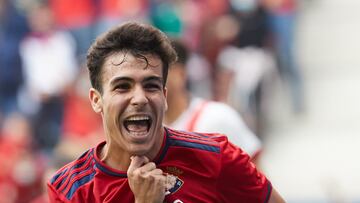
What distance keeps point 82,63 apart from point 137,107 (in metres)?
9.56

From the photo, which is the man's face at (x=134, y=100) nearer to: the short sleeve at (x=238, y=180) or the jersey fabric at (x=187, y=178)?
the jersey fabric at (x=187, y=178)

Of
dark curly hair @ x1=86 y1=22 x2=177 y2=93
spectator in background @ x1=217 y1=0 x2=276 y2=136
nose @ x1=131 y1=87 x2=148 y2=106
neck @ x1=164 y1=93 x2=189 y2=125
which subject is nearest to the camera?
nose @ x1=131 y1=87 x2=148 y2=106

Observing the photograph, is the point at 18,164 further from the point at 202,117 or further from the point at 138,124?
the point at 138,124

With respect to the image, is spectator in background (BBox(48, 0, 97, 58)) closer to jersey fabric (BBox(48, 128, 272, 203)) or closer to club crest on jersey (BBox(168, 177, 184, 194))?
jersey fabric (BBox(48, 128, 272, 203))

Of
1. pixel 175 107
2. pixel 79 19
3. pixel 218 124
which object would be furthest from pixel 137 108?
pixel 79 19

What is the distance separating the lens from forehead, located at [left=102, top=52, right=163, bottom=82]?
4664 mm

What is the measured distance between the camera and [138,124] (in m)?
4.64

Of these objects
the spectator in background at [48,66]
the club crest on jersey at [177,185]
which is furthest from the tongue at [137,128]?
the spectator in background at [48,66]

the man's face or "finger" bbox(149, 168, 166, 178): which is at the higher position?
the man's face

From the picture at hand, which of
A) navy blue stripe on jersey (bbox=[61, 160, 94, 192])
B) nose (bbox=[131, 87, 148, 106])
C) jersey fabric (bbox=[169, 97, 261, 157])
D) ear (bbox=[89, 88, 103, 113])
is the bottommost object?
jersey fabric (bbox=[169, 97, 261, 157])

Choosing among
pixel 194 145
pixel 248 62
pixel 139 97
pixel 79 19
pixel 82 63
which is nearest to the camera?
pixel 139 97

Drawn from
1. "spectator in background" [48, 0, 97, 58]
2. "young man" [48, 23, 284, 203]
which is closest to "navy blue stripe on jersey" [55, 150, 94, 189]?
"young man" [48, 23, 284, 203]

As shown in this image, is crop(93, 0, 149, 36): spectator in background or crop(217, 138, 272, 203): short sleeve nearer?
crop(217, 138, 272, 203): short sleeve

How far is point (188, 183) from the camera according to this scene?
486 cm
